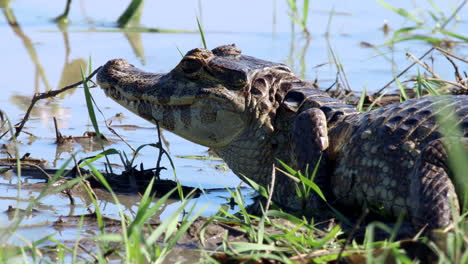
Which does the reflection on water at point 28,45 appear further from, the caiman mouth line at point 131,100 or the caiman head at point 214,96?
the caiman head at point 214,96

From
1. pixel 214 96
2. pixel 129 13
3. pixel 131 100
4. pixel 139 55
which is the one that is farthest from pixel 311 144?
pixel 129 13

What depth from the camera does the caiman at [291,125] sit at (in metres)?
3.82

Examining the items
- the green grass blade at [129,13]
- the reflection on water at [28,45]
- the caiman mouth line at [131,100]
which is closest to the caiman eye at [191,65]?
the caiman mouth line at [131,100]

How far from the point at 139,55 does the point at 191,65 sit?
3.36 meters

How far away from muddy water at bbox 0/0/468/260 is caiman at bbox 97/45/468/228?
0.36 metres

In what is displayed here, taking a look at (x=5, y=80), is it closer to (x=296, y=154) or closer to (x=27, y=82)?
(x=27, y=82)

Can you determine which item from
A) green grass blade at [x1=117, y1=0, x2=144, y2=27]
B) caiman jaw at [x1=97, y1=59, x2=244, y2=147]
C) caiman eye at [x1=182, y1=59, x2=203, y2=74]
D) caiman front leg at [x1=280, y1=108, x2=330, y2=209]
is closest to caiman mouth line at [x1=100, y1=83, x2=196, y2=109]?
caiman jaw at [x1=97, y1=59, x2=244, y2=147]

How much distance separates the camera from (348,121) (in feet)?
14.2

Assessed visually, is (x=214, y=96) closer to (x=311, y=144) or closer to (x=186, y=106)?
(x=186, y=106)

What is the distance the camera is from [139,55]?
797cm

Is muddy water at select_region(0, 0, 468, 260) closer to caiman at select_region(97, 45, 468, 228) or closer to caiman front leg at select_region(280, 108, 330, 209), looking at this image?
caiman at select_region(97, 45, 468, 228)

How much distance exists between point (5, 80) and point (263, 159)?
123 inches

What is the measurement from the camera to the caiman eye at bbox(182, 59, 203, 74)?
468 centimetres

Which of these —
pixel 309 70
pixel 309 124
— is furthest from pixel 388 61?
pixel 309 124
